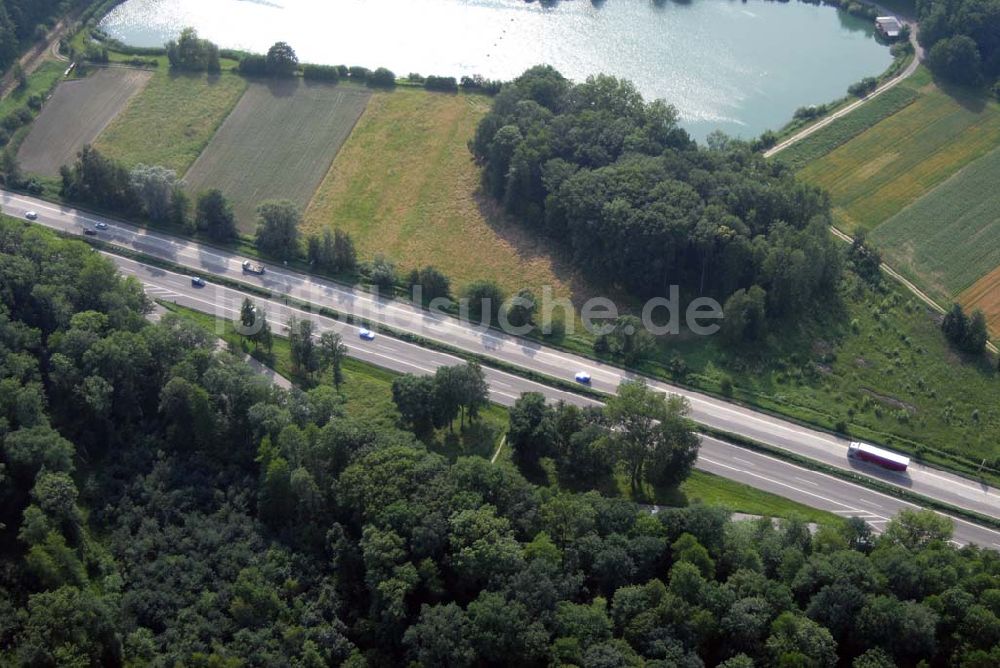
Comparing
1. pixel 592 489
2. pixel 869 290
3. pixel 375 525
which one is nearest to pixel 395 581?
pixel 375 525

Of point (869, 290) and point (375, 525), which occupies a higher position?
point (869, 290)

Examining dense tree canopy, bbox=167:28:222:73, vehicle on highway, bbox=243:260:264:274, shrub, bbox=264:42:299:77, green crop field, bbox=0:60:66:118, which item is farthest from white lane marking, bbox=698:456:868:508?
green crop field, bbox=0:60:66:118

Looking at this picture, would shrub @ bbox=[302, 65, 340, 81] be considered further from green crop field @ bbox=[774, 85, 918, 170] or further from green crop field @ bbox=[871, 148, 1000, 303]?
green crop field @ bbox=[871, 148, 1000, 303]

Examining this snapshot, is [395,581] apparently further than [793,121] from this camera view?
No

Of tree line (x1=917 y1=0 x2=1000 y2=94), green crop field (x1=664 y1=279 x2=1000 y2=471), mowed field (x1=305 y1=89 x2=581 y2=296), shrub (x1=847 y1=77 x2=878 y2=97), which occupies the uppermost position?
tree line (x1=917 y1=0 x2=1000 y2=94)

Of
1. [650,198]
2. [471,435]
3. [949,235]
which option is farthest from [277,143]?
[949,235]

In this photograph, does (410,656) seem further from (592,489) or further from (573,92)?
(573,92)
